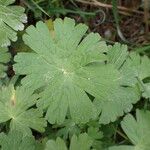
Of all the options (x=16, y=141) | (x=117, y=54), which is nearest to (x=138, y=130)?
(x=117, y=54)

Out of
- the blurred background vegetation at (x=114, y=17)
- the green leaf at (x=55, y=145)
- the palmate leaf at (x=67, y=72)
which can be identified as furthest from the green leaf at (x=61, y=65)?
the blurred background vegetation at (x=114, y=17)

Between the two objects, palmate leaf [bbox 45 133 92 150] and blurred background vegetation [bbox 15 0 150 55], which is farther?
blurred background vegetation [bbox 15 0 150 55]

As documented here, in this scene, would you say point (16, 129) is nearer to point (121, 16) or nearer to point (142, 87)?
point (142, 87)

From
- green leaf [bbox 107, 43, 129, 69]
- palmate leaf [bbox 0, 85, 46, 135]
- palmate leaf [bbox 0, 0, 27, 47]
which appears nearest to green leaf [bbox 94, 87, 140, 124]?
green leaf [bbox 107, 43, 129, 69]

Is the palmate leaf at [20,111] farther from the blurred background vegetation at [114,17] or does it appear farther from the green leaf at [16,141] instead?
the blurred background vegetation at [114,17]

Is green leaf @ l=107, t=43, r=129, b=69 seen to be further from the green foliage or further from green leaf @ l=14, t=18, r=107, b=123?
green leaf @ l=14, t=18, r=107, b=123

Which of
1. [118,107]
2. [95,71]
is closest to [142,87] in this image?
[118,107]

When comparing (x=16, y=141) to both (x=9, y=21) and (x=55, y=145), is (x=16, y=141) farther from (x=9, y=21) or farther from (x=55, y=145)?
(x=9, y=21)

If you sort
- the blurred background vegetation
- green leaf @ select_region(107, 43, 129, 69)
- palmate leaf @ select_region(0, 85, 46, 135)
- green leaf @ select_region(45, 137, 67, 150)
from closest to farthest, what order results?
green leaf @ select_region(45, 137, 67, 150) → palmate leaf @ select_region(0, 85, 46, 135) → green leaf @ select_region(107, 43, 129, 69) → the blurred background vegetation
